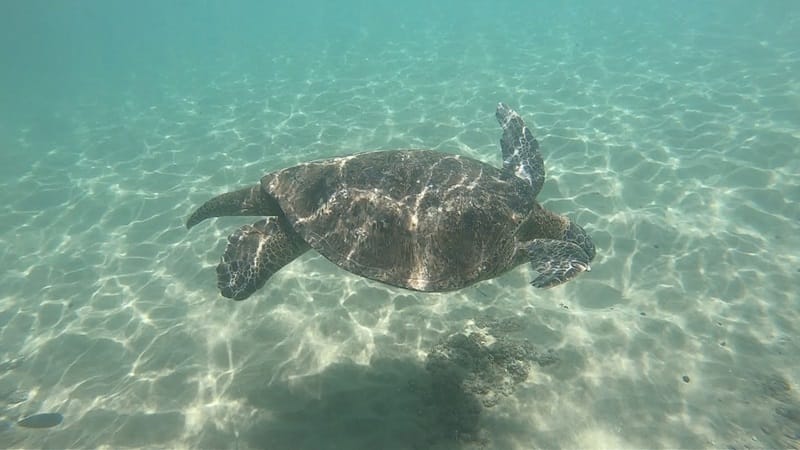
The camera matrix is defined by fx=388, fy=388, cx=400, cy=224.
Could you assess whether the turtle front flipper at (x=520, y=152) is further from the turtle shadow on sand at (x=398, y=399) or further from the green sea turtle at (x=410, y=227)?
the turtle shadow on sand at (x=398, y=399)

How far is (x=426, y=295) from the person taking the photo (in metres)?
9.13

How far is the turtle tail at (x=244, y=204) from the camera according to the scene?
7.44 m

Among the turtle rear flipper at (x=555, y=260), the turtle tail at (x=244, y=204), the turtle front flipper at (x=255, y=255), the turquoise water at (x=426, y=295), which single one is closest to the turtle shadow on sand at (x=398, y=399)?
the turquoise water at (x=426, y=295)

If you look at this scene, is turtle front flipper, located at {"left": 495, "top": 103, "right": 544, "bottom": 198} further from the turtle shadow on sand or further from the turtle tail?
the turtle tail

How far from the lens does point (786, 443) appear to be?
20.4 feet

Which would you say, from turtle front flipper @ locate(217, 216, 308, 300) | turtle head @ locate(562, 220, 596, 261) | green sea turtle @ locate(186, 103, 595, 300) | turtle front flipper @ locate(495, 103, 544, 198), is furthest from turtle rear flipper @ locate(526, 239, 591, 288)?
turtle front flipper @ locate(217, 216, 308, 300)

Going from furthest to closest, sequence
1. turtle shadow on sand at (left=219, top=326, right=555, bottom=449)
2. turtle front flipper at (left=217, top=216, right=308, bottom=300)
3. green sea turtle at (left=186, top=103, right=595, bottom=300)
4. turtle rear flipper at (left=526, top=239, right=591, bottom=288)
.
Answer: turtle front flipper at (left=217, top=216, right=308, bottom=300) → turtle shadow on sand at (left=219, top=326, right=555, bottom=449) → green sea turtle at (left=186, top=103, right=595, bottom=300) → turtle rear flipper at (left=526, top=239, right=591, bottom=288)

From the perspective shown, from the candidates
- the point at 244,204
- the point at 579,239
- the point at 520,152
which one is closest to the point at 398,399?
the point at 579,239

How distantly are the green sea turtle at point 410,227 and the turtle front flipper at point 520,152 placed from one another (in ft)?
3.58

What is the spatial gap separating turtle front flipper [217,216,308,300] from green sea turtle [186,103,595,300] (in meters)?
0.02

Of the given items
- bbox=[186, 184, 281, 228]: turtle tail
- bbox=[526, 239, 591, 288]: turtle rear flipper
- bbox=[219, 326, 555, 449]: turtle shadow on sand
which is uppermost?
bbox=[186, 184, 281, 228]: turtle tail

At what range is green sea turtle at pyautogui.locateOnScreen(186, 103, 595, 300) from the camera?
5.71 m

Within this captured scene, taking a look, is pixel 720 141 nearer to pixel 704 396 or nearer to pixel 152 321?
pixel 704 396

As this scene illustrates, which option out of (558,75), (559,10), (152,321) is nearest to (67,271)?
(152,321)
